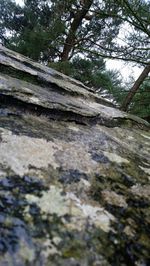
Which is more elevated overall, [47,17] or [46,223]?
[47,17]

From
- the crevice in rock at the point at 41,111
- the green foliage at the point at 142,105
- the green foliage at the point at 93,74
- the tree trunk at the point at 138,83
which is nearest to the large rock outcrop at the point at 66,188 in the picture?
the crevice in rock at the point at 41,111

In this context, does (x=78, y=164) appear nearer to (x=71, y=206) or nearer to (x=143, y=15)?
(x=71, y=206)

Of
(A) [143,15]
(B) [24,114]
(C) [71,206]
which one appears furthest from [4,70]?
(A) [143,15]

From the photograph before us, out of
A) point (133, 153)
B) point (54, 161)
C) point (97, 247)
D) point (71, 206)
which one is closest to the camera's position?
point (97, 247)

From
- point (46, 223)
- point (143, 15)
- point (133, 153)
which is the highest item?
point (143, 15)

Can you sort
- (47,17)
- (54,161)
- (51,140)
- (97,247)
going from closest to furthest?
1. (97,247)
2. (54,161)
3. (51,140)
4. (47,17)

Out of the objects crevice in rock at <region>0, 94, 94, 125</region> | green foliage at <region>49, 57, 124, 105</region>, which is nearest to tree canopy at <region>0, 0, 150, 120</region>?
green foliage at <region>49, 57, 124, 105</region>

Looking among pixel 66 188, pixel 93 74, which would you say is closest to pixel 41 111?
pixel 66 188

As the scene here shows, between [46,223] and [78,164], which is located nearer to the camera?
[46,223]
